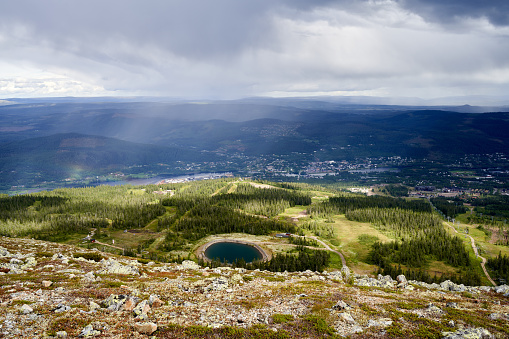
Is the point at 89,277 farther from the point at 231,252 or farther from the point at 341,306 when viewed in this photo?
the point at 231,252

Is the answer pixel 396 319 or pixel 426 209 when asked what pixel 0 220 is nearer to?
pixel 396 319

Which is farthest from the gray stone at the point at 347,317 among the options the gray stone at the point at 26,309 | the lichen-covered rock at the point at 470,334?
the gray stone at the point at 26,309

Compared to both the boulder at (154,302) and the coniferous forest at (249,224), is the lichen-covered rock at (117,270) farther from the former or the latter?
the coniferous forest at (249,224)

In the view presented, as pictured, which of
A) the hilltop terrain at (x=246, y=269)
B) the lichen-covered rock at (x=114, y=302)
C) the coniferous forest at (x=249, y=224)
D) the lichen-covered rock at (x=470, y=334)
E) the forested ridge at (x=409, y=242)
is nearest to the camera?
the lichen-covered rock at (x=470, y=334)

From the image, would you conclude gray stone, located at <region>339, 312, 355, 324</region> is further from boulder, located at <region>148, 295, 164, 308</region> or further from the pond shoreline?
the pond shoreline

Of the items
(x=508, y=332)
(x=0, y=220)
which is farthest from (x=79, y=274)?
(x=0, y=220)

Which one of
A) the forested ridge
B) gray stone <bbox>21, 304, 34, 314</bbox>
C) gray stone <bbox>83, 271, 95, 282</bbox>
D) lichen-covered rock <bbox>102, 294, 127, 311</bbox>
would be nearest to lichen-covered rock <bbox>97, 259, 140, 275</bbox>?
gray stone <bbox>83, 271, 95, 282</bbox>
